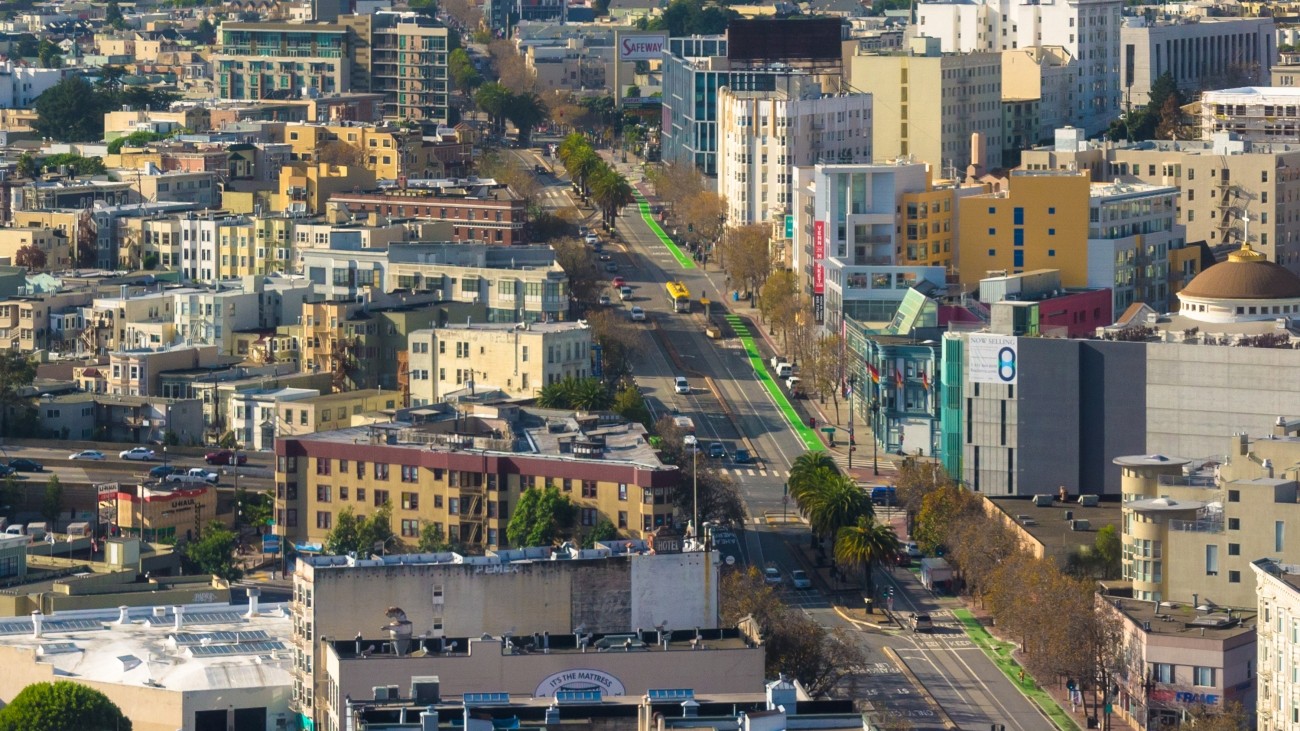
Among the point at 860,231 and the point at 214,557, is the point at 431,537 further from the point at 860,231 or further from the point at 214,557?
the point at 860,231

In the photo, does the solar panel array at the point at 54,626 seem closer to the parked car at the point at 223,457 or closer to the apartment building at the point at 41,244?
the parked car at the point at 223,457

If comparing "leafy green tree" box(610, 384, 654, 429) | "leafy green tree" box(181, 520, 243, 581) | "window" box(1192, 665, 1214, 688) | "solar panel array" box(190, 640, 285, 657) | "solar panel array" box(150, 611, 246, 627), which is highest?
"leafy green tree" box(610, 384, 654, 429)

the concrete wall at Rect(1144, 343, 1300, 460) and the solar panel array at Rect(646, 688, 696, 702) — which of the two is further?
the concrete wall at Rect(1144, 343, 1300, 460)

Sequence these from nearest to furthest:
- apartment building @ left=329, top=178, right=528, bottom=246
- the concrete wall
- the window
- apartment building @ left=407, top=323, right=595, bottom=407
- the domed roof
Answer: the window, the concrete wall, the domed roof, apartment building @ left=407, top=323, right=595, bottom=407, apartment building @ left=329, top=178, right=528, bottom=246

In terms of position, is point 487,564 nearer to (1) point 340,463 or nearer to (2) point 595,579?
(2) point 595,579

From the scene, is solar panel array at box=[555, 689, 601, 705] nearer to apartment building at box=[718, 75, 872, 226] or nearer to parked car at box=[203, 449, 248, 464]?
parked car at box=[203, 449, 248, 464]

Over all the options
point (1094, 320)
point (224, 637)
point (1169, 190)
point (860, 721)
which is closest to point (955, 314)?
point (1094, 320)

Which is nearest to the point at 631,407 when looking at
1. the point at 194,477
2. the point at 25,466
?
the point at 194,477

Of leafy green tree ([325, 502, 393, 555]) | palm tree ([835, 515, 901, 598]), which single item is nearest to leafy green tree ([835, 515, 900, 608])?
palm tree ([835, 515, 901, 598])
